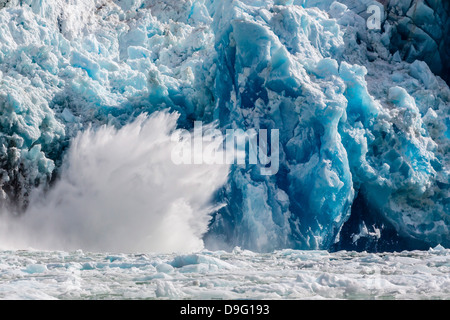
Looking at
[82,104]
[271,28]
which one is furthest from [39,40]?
[271,28]

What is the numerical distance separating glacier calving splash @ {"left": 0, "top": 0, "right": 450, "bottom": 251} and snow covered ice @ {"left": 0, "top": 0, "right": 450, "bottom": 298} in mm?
34

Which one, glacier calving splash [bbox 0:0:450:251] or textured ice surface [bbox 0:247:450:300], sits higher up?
glacier calving splash [bbox 0:0:450:251]

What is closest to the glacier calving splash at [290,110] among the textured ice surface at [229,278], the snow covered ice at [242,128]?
the snow covered ice at [242,128]

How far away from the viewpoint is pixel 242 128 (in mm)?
14688

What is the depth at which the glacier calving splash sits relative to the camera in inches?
553

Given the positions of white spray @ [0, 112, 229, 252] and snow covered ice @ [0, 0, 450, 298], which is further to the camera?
white spray @ [0, 112, 229, 252]

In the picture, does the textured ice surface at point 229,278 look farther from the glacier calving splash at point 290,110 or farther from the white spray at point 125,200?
the white spray at point 125,200

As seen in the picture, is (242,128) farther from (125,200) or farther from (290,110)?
(125,200)

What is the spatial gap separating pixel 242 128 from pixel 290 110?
1.15m

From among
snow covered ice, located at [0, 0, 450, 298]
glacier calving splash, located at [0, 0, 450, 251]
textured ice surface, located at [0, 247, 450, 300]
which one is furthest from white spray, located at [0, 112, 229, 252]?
textured ice surface, located at [0, 247, 450, 300]

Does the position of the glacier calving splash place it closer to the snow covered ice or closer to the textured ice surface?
the snow covered ice

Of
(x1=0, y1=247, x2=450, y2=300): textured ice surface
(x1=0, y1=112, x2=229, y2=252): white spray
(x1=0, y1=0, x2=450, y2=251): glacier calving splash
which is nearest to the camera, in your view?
(x1=0, y1=247, x2=450, y2=300): textured ice surface

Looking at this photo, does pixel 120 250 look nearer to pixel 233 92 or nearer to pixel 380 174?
pixel 233 92

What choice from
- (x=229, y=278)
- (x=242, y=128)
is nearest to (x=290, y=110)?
(x=242, y=128)
